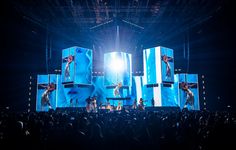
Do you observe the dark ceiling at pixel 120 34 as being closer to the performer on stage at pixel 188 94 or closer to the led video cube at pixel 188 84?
the led video cube at pixel 188 84

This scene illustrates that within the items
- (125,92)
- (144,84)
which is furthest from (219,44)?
(125,92)

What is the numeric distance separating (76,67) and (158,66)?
8.74 metres

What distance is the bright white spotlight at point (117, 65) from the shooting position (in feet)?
82.5

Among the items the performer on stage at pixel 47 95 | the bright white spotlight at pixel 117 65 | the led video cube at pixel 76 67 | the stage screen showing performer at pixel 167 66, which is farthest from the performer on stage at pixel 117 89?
the performer on stage at pixel 47 95

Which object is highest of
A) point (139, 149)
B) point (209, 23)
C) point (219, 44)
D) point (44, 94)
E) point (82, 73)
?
point (209, 23)

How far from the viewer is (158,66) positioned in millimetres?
24297

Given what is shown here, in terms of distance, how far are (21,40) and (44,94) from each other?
644 centimetres

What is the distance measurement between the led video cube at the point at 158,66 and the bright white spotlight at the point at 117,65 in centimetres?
273

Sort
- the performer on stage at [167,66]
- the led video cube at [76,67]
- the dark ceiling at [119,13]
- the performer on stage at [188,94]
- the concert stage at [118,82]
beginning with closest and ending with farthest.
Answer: the dark ceiling at [119,13] < the led video cube at [76,67] < the concert stage at [118,82] < the performer on stage at [167,66] < the performer on stage at [188,94]

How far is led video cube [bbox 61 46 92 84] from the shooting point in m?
23.9

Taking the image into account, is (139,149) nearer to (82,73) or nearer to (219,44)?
(82,73)

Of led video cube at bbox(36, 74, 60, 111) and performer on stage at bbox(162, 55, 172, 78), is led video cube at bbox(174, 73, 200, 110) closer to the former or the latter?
performer on stage at bbox(162, 55, 172, 78)

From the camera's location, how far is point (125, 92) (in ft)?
86.0

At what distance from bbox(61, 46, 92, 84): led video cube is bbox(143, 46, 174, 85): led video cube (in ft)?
21.2
